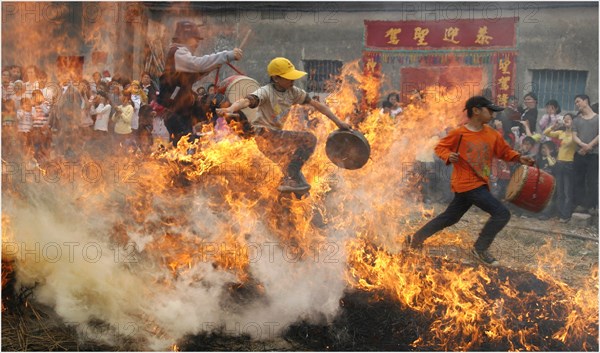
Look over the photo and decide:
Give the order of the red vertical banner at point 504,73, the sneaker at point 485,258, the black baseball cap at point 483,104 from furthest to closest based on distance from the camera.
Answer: the red vertical banner at point 504,73 → the sneaker at point 485,258 → the black baseball cap at point 483,104

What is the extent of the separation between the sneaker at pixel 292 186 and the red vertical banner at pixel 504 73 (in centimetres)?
731

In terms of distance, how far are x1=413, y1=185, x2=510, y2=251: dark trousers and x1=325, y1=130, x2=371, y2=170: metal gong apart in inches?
39.6

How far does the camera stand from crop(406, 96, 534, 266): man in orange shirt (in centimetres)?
610

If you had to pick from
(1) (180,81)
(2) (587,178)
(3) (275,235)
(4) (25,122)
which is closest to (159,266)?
(3) (275,235)

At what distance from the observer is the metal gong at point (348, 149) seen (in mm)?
6789

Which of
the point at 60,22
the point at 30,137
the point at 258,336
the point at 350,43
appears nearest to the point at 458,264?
the point at 258,336

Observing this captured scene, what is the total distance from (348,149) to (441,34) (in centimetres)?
721

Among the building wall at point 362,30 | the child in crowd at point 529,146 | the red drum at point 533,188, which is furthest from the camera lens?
the building wall at point 362,30

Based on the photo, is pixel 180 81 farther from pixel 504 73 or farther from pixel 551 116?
pixel 504 73

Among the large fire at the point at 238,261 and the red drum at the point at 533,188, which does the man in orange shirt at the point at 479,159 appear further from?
the large fire at the point at 238,261

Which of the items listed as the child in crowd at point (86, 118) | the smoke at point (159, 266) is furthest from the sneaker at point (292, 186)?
the child in crowd at point (86, 118)

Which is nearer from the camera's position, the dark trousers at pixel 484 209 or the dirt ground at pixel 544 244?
the dark trousers at pixel 484 209

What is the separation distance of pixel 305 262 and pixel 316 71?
31.5 feet

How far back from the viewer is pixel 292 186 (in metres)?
6.55
